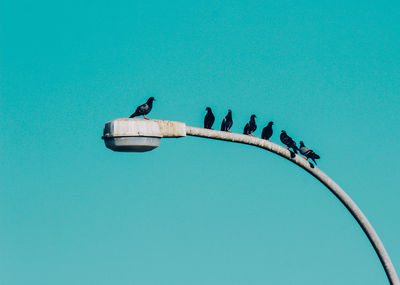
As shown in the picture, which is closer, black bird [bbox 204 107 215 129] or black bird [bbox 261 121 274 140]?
black bird [bbox 261 121 274 140]

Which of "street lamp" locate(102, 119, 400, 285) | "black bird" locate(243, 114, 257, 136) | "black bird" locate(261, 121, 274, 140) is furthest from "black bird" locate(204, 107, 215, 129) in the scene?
"street lamp" locate(102, 119, 400, 285)

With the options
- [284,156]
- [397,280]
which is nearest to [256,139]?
[284,156]

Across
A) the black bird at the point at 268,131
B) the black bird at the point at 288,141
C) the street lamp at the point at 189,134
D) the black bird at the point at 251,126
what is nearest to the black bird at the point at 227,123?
the black bird at the point at 251,126

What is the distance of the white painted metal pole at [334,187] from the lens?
862 centimetres

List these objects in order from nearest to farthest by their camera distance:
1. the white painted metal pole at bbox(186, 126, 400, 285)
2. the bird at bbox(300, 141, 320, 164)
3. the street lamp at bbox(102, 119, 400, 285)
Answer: the street lamp at bbox(102, 119, 400, 285), the white painted metal pole at bbox(186, 126, 400, 285), the bird at bbox(300, 141, 320, 164)

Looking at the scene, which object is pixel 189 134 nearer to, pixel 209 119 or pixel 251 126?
pixel 251 126

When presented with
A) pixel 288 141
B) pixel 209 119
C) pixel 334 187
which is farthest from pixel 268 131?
pixel 334 187

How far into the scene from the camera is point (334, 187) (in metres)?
8.76

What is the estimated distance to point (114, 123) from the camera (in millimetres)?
8227

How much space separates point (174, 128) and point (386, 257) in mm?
2922

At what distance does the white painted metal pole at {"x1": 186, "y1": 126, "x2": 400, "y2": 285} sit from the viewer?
8625 mm

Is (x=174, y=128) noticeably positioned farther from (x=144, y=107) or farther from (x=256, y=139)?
(x=144, y=107)

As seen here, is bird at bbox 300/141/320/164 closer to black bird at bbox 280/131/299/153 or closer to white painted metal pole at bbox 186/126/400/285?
black bird at bbox 280/131/299/153

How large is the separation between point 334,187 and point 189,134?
1835 millimetres
